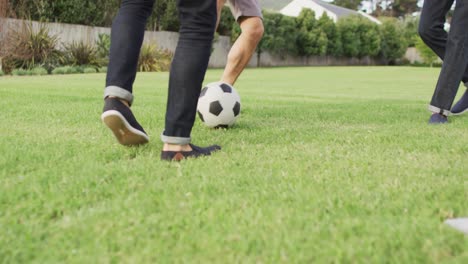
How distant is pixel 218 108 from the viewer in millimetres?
3643

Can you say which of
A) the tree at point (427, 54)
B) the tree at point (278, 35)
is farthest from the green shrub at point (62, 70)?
the tree at point (427, 54)

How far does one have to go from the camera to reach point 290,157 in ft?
8.42

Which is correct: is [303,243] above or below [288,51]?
above

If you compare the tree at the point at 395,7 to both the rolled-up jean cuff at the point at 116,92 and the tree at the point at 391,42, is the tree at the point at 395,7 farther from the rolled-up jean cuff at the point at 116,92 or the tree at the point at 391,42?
the rolled-up jean cuff at the point at 116,92

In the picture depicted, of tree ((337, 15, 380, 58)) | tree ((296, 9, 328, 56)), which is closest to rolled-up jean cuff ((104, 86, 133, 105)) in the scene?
tree ((296, 9, 328, 56))

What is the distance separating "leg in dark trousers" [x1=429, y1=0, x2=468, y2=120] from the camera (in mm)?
4156

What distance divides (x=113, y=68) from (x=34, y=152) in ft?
1.95

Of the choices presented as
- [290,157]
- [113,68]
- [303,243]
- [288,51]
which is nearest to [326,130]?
[290,157]

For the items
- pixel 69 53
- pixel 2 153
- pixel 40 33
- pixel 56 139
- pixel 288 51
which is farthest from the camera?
pixel 288 51

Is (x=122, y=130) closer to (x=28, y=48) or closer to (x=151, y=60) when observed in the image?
(x=28, y=48)

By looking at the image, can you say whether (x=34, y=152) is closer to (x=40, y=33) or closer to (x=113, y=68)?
(x=113, y=68)

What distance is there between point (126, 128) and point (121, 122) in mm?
69

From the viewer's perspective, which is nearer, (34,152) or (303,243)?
(303,243)

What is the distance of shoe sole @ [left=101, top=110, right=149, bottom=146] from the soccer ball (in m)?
0.98
